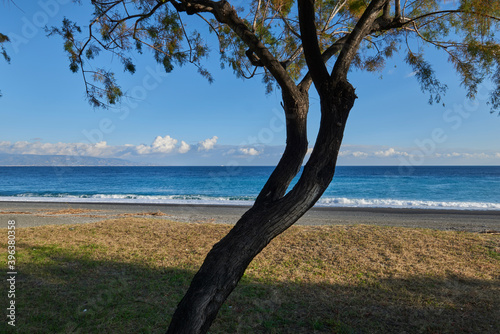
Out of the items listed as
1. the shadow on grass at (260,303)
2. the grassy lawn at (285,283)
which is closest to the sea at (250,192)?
the grassy lawn at (285,283)

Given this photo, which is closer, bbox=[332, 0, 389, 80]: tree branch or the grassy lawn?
bbox=[332, 0, 389, 80]: tree branch

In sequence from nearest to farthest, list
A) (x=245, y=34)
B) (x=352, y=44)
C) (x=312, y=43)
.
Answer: (x=312, y=43), (x=352, y=44), (x=245, y=34)

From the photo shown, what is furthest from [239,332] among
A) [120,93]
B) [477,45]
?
[477,45]

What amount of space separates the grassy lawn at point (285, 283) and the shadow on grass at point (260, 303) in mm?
14

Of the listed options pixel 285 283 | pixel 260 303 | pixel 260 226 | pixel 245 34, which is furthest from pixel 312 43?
pixel 285 283

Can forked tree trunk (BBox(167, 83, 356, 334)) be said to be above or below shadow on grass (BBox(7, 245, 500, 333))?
above

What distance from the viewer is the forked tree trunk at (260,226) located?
2.16 meters

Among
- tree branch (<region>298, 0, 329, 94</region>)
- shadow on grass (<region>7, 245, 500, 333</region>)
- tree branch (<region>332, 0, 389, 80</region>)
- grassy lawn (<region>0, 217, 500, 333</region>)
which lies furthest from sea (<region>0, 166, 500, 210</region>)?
tree branch (<region>298, 0, 329, 94</region>)

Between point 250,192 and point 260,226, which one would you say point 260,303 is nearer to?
point 260,226

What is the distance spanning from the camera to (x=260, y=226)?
7.72ft

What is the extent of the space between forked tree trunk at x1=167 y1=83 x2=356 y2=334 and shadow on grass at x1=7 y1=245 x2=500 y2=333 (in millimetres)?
1565

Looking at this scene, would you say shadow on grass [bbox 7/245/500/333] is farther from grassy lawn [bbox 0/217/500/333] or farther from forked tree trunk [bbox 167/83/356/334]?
forked tree trunk [bbox 167/83/356/334]

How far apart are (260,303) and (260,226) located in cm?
227

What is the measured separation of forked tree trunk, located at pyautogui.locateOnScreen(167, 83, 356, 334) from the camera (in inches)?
85.1
